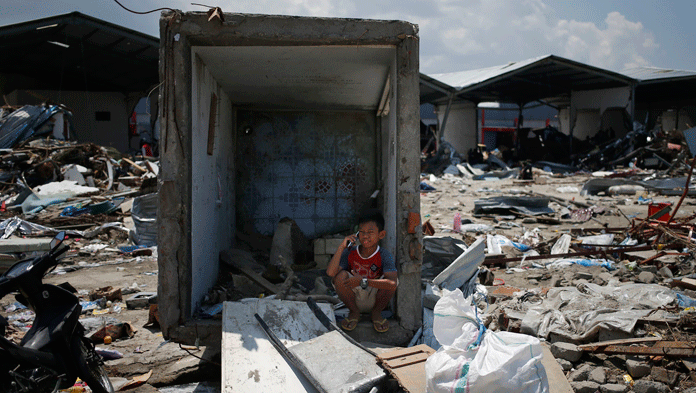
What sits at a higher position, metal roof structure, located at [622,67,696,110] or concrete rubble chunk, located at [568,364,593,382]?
metal roof structure, located at [622,67,696,110]

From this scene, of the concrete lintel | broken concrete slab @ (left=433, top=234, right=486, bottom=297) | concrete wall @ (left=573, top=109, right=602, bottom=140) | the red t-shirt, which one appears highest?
concrete wall @ (left=573, top=109, right=602, bottom=140)

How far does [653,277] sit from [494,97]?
21.8 meters

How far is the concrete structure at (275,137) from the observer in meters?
3.71

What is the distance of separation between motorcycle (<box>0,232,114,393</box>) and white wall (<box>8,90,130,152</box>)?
17.2 metres

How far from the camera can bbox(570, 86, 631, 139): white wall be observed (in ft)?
71.1

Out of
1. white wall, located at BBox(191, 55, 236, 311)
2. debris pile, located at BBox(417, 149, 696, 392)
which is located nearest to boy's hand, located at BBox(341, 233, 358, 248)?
debris pile, located at BBox(417, 149, 696, 392)

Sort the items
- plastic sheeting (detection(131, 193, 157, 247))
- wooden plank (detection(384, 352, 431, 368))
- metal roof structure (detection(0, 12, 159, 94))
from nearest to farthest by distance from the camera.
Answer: wooden plank (detection(384, 352, 431, 368)) < plastic sheeting (detection(131, 193, 157, 247)) < metal roof structure (detection(0, 12, 159, 94))

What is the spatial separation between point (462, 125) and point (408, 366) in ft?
76.1

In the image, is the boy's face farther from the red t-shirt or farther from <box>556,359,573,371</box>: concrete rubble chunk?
<box>556,359,573,371</box>: concrete rubble chunk

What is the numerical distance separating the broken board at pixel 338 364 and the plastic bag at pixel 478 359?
1.53ft

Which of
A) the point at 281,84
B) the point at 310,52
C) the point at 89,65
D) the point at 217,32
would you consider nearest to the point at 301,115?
the point at 281,84

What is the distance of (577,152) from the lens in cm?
2231

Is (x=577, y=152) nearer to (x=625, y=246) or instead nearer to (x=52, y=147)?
(x=625, y=246)

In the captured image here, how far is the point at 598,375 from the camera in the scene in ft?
10.6
